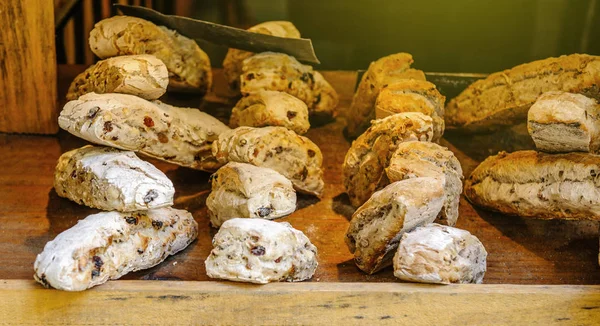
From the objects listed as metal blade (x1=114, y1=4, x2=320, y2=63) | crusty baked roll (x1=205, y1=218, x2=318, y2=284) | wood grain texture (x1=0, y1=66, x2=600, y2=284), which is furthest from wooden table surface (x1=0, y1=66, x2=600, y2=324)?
metal blade (x1=114, y1=4, x2=320, y2=63)

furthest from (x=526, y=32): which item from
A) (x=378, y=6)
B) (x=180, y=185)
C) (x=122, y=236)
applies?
(x=122, y=236)

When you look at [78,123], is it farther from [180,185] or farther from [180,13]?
[180,13]

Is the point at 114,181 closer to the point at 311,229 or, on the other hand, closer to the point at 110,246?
the point at 110,246

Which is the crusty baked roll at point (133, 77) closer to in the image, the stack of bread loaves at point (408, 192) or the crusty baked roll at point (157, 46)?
the crusty baked roll at point (157, 46)

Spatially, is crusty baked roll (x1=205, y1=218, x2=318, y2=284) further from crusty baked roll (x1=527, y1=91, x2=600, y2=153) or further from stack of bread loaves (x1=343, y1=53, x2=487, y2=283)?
crusty baked roll (x1=527, y1=91, x2=600, y2=153)

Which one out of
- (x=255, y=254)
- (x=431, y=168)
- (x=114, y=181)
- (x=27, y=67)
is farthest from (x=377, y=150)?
(x=27, y=67)

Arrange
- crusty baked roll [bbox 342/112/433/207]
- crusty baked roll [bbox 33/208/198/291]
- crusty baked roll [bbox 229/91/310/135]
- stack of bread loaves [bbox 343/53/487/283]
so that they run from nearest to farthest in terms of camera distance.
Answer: crusty baked roll [bbox 33/208/198/291]
stack of bread loaves [bbox 343/53/487/283]
crusty baked roll [bbox 342/112/433/207]
crusty baked roll [bbox 229/91/310/135]
